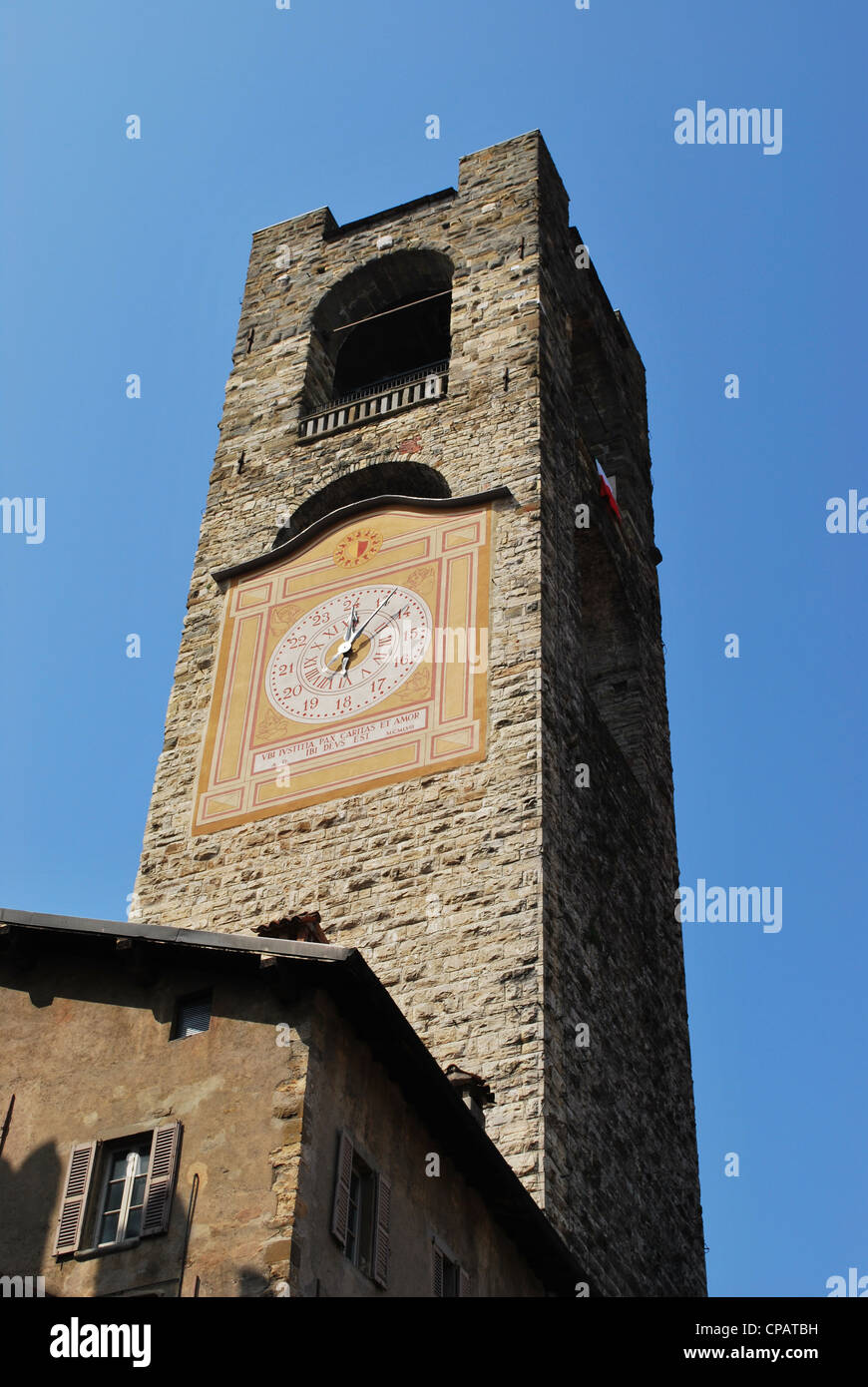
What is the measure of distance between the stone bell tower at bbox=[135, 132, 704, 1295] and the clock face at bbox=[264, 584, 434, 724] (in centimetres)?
3

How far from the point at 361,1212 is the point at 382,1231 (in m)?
0.16

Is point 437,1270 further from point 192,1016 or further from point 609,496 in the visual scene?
point 609,496

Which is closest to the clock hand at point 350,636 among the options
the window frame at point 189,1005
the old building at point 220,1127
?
the old building at point 220,1127

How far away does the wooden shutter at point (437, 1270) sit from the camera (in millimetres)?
9312

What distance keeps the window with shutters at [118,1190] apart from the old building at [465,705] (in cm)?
428

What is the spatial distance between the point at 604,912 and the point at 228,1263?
803 cm

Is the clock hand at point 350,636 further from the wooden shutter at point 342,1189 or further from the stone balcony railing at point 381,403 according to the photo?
the wooden shutter at point 342,1189

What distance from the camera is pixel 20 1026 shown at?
31.0 ft

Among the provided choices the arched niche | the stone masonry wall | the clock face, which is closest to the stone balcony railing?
the stone masonry wall

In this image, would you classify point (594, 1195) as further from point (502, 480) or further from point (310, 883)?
point (502, 480)

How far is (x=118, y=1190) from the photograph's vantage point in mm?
8523

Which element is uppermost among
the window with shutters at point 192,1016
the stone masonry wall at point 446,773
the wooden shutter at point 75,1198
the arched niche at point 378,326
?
the arched niche at point 378,326

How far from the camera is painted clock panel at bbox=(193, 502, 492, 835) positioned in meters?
15.7
